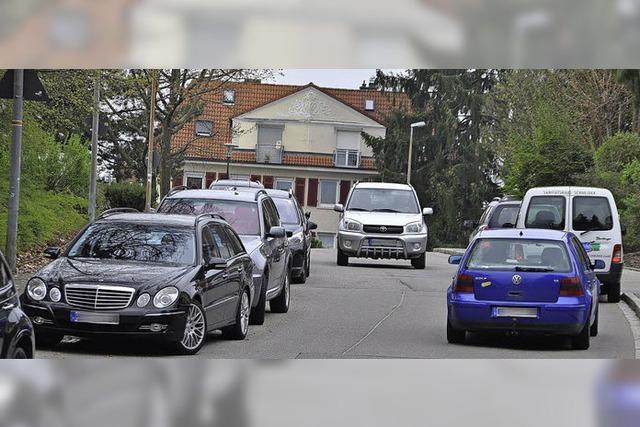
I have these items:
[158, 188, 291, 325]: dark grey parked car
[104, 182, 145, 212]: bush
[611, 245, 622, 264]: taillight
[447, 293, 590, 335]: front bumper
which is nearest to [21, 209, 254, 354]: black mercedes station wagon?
[158, 188, 291, 325]: dark grey parked car

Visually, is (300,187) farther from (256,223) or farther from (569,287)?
(569,287)

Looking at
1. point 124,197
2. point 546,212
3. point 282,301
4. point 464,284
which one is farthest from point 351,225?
point 464,284

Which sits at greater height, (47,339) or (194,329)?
(194,329)

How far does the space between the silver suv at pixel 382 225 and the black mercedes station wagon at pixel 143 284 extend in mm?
13342

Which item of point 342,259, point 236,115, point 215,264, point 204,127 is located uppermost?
point 236,115

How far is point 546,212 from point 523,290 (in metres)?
7.75

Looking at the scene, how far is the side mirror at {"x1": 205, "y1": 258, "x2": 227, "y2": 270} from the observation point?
14383 millimetres

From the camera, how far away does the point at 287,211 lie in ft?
80.0

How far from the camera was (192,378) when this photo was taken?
12125mm

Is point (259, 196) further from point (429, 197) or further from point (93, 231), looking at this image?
point (429, 197)

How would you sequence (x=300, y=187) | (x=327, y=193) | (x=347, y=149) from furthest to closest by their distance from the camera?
(x=327, y=193) → (x=300, y=187) → (x=347, y=149)

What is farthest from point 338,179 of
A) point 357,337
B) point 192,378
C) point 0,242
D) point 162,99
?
point 192,378

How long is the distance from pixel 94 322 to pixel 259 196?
6.18 m

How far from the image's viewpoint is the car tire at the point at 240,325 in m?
Result: 15.5
